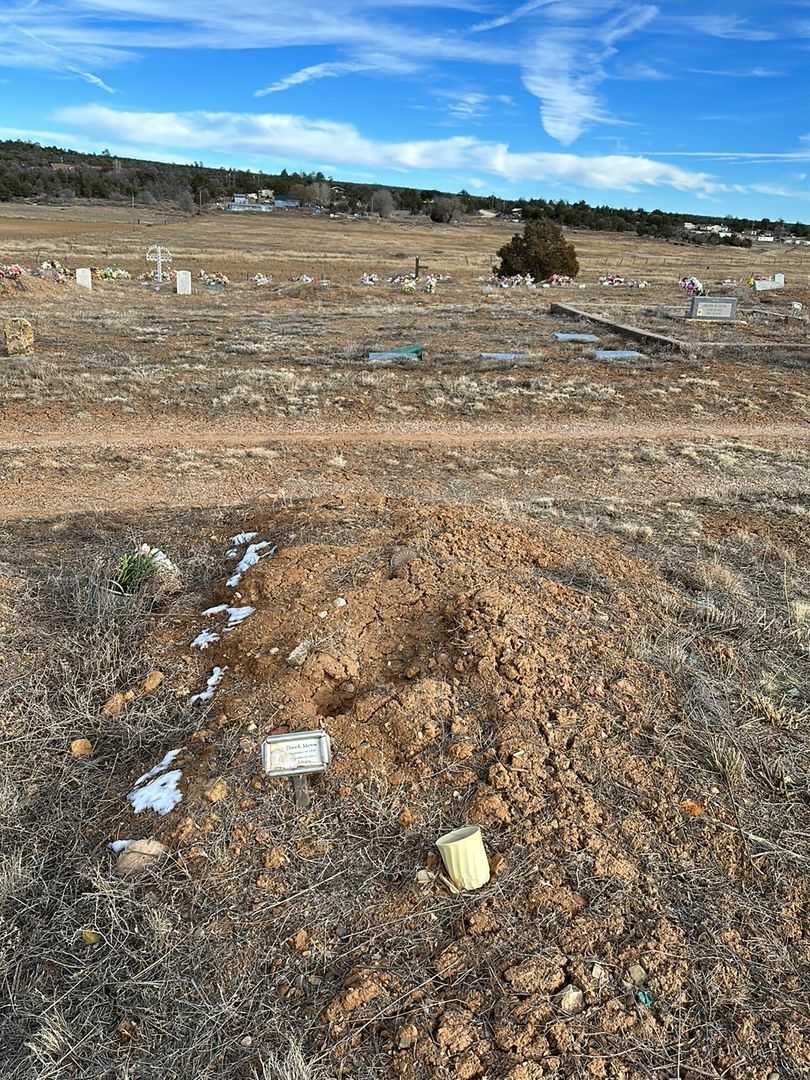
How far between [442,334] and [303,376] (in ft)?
17.9

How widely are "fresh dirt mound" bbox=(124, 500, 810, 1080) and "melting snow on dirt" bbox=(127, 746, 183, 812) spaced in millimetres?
64

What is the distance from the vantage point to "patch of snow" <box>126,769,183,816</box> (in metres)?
2.90

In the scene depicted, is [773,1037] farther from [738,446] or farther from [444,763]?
[738,446]

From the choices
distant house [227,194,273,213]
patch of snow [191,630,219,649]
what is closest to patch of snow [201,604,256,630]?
patch of snow [191,630,219,649]

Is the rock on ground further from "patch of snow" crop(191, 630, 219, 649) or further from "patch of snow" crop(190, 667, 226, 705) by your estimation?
"patch of snow" crop(190, 667, 226, 705)

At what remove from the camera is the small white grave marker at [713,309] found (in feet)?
64.0

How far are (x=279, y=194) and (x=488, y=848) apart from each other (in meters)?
119

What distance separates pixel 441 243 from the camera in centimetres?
5856

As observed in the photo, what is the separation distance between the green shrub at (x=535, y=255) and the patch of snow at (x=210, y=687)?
104 feet

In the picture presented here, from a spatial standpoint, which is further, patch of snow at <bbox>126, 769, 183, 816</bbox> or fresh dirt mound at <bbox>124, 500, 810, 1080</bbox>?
patch of snow at <bbox>126, 769, 183, 816</bbox>

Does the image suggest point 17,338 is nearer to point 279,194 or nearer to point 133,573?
point 133,573

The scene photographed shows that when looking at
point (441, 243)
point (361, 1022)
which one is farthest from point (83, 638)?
point (441, 243)

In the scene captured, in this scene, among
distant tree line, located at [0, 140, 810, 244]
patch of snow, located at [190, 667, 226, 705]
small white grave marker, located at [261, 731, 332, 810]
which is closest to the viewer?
small white grave marker, located at [261, 731, 332, 810]

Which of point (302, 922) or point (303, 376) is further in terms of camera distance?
point (303, 376)
